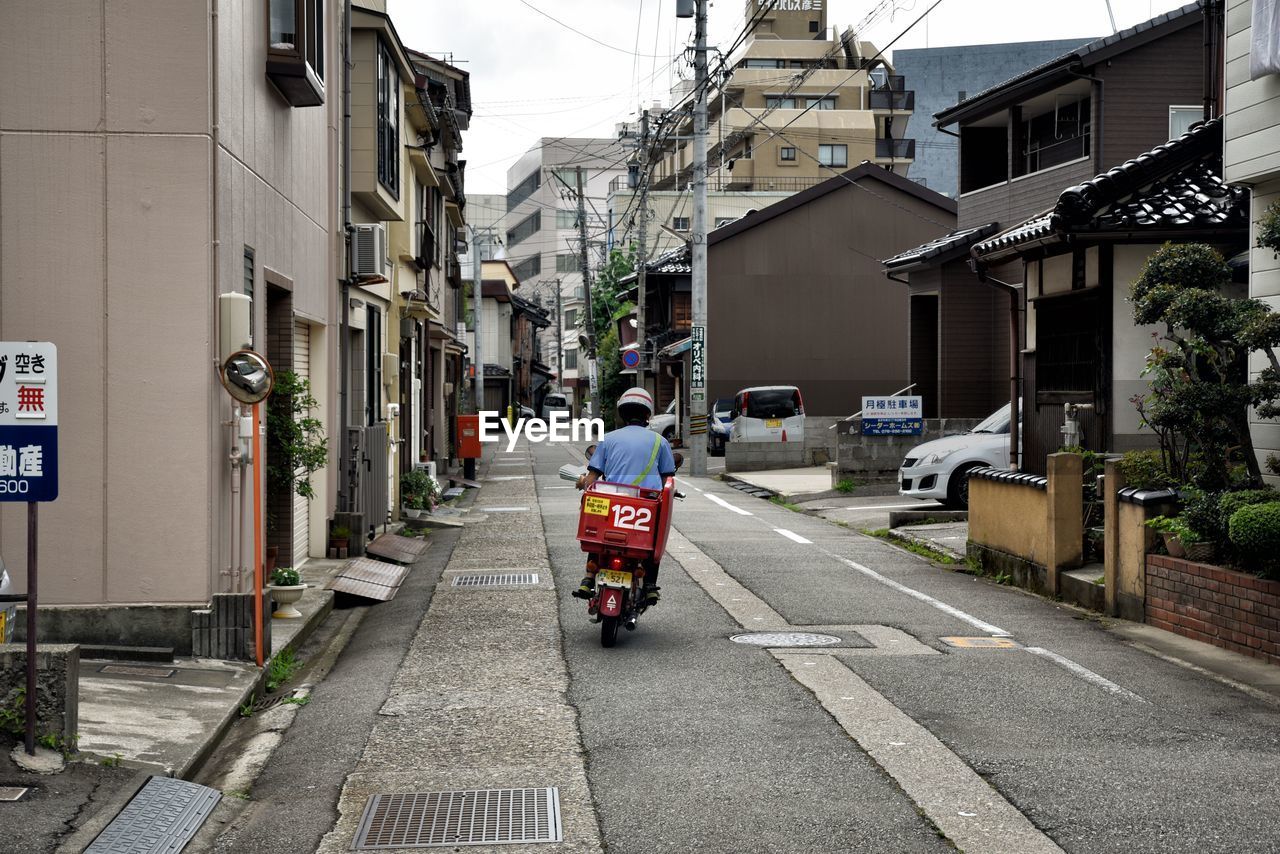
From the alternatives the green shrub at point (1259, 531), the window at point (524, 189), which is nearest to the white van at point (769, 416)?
the green shrub at point (1259, 531)

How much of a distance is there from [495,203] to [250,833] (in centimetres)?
10806

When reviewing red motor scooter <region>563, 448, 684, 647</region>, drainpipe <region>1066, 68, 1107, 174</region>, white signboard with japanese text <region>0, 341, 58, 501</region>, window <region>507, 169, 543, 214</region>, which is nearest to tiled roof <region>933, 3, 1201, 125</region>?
drainpipe <region>1066, 68, 1107, 174</region>

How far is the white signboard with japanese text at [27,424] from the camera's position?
20.7 ft

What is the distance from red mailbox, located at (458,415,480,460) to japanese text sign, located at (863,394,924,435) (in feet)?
30.2

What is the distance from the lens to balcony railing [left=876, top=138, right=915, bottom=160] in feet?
199

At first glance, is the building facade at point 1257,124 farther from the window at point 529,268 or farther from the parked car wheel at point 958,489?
the window at point 529,268

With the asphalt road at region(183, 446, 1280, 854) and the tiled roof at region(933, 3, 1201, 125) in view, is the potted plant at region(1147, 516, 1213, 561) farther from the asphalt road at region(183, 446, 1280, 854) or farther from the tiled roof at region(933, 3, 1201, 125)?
the tiled roof at region(933, 3, 1201, 125)

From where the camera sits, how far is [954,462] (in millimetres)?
20938

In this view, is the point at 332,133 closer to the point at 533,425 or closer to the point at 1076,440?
the point at 1076,440

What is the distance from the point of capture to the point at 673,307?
51.4 metres

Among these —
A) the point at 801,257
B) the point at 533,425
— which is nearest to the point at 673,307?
the point at 801,257

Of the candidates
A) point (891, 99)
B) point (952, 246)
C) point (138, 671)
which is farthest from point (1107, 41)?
point (891, 99)

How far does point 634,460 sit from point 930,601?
3867 mm

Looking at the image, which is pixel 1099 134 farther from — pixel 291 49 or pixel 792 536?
pixel 291 49
